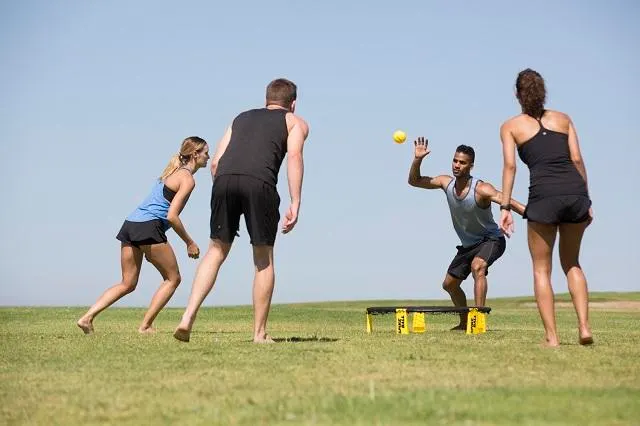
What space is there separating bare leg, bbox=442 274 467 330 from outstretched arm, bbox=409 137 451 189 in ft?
4.27

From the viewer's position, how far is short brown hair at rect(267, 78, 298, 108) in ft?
33.3

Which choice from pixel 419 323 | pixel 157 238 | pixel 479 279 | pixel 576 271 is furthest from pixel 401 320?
pixel 576 271

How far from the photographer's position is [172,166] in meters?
12.4

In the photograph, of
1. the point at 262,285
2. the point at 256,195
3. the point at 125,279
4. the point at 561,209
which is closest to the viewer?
the point at 561,209

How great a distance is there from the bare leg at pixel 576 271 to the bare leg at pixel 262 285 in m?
2.81

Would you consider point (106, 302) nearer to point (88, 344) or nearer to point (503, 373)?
point (88, 344)

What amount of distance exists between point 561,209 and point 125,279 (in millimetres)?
5832

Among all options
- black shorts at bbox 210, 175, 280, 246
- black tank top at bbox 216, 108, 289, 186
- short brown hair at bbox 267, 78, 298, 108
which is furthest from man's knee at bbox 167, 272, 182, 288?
short brown hair at bbox 267, 78, 298, 108

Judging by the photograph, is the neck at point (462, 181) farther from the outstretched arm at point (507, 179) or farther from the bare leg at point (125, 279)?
the bare leg at point (125, 279)

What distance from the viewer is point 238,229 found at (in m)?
10.0

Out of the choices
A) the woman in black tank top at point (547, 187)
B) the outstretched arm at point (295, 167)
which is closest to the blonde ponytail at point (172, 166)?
the outstretched arm at point (295, 167)

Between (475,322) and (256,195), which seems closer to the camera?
(256,195)

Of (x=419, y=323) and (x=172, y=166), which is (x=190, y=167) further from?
(x=419, y=323)

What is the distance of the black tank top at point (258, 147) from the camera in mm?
9766
